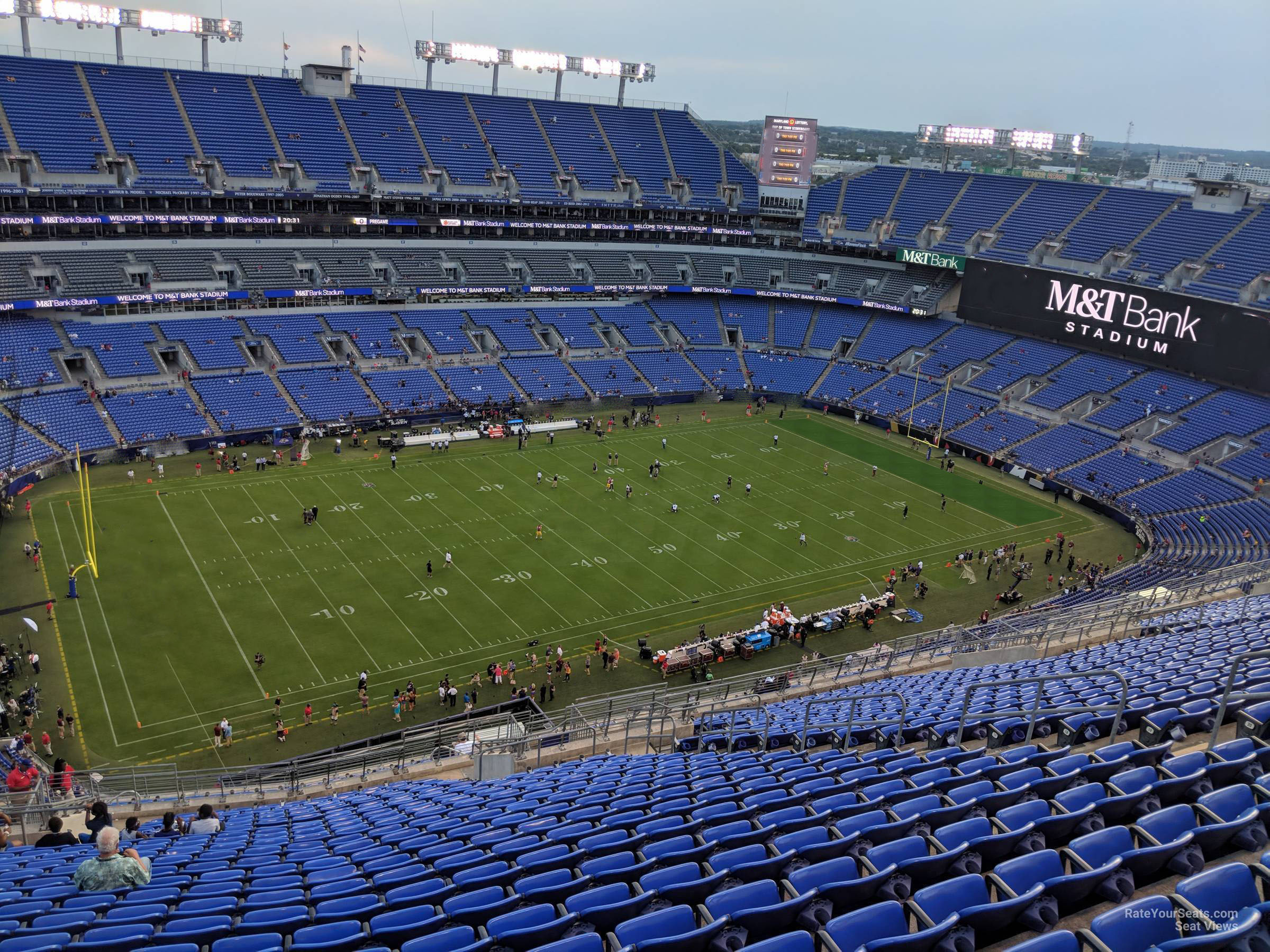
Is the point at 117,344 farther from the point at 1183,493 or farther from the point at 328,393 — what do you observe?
the point at 1183,493

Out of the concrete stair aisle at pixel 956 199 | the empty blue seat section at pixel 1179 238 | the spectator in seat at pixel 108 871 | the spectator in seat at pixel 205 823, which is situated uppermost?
the concrete stair aisle at pixel 956 199

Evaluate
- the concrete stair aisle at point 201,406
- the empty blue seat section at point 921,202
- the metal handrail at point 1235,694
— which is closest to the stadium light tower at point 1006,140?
the empty blue seat section at point 921,202

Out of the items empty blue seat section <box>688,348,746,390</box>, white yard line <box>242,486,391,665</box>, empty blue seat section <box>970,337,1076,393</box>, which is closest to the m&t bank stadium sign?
empty blue seat section <box>970,337,1076,393</box>

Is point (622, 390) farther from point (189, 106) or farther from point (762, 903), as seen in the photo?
point (762, 903)

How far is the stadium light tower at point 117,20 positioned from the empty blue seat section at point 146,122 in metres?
2.40

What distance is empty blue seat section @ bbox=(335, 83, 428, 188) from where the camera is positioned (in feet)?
227

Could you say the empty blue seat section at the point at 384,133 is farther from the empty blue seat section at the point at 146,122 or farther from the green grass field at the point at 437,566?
the green grass field at the point at 437,566

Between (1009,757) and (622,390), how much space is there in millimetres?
55079

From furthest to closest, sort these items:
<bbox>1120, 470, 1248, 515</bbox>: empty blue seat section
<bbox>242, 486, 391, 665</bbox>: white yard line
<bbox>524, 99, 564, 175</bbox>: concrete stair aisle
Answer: <bbox>524, 99, 564, 175</bbox>: concrete stair aisle, <bbox>1120, 470, 1248, 515</bbox>: empty blue seat section, <bbox>242, 486, 391, 665</bbox>: white yard line

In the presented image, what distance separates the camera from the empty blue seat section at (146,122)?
197ft

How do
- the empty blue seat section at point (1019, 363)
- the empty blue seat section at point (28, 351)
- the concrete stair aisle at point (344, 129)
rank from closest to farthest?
1. the empty blue seat section at point (28, 351)
2. the empty blue seat section at point (1019, 363)
3. the concrete stair aisle at point (344, 129)

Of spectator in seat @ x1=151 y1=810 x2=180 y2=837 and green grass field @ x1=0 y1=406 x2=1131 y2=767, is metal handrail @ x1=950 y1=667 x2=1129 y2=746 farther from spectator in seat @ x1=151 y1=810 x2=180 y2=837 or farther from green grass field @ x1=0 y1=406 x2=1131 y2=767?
green grass field @ x1=0 y1=406 x2=1131 y2=767

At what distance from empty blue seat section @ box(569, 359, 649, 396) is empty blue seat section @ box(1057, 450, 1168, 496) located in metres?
27.7

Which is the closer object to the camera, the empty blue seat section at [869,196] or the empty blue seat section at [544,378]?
the empty blue seat section at [544,378]
